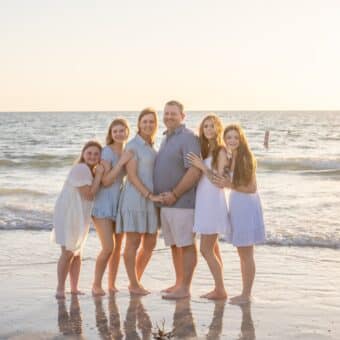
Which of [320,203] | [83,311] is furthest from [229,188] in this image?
[320,203]

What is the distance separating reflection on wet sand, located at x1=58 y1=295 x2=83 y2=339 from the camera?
5.29 metres

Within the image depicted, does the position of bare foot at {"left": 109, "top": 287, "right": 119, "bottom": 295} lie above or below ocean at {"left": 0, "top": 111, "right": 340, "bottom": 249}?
above

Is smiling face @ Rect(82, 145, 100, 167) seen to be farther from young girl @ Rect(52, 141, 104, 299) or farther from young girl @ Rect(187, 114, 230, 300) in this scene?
young girl @ Rect(187, 114, 230, 300)

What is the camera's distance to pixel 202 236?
6359mm

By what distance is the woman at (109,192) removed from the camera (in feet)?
20.8

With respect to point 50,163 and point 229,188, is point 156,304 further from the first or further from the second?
point 50,163

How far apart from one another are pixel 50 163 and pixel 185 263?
2208cm

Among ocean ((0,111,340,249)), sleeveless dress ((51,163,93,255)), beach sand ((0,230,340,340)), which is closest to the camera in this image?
beach sand ((0,230,340,340))

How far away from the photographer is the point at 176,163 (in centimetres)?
628

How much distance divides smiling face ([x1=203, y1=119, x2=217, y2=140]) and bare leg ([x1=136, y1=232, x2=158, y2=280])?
43.2 inches

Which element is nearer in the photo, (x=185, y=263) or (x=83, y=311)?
(x=83, y=311)

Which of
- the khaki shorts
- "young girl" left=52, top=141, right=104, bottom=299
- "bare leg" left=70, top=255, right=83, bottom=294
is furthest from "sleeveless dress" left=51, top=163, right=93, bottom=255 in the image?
the khaki shorts

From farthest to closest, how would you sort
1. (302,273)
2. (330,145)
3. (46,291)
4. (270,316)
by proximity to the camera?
(330,145), (302,273), (46,291), (270,316)

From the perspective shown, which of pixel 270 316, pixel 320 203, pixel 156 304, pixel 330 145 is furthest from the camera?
pixel 330 145
